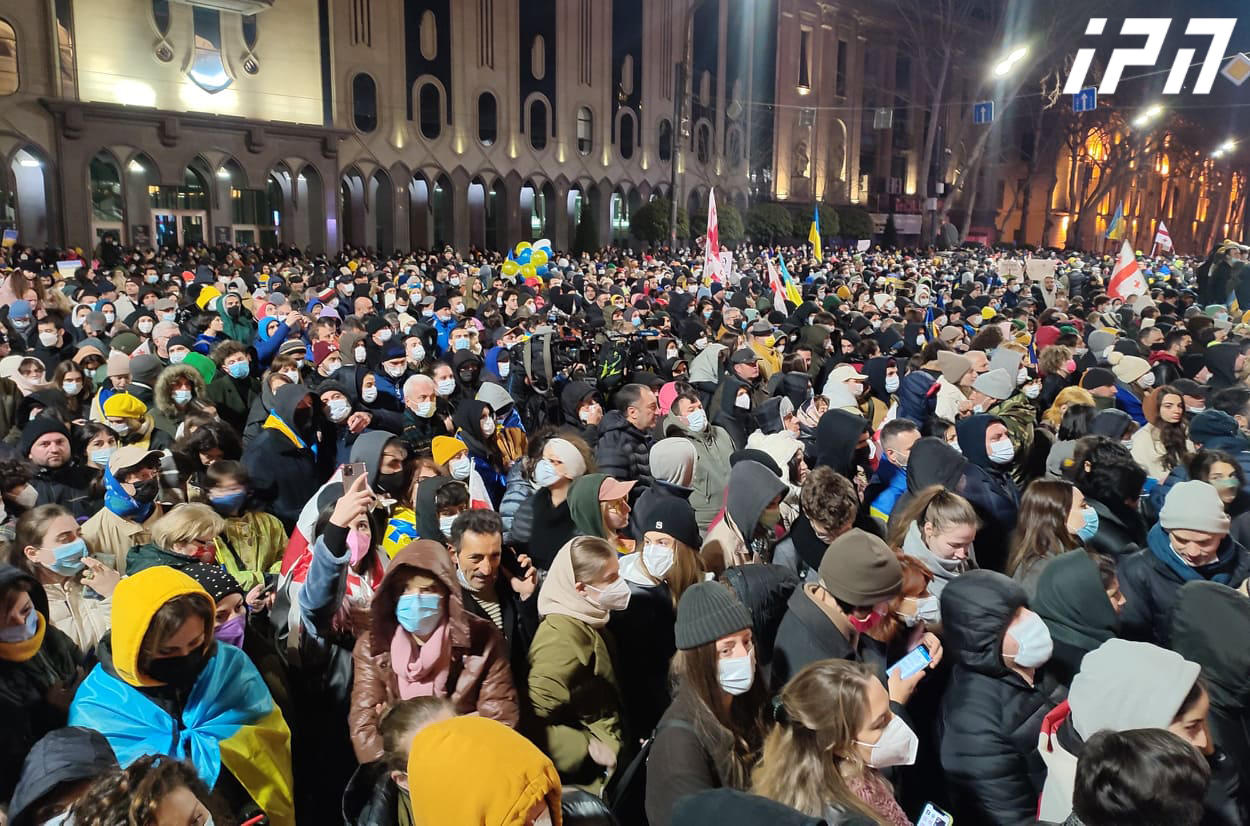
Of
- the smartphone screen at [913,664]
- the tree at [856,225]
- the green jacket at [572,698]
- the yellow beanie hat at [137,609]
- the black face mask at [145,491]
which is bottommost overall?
the green jacket at [572,698]

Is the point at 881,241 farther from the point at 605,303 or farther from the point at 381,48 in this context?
the point at 605,303

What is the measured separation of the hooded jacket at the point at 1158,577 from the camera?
4.30m

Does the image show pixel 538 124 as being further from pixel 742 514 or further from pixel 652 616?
pixel 652 616

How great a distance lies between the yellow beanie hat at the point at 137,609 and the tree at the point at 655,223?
36.1 meters

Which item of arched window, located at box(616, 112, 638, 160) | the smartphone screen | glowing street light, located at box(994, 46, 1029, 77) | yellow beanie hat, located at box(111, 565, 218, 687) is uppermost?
glowing street light, located at box(994, 46, 1029, 77)

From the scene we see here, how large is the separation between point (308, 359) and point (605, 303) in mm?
7047

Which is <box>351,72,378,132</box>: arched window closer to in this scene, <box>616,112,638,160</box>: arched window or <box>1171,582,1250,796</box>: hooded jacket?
<box>616,112,638,160</box>: arched window

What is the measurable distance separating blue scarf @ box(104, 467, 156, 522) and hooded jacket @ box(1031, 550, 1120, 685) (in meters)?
4.33

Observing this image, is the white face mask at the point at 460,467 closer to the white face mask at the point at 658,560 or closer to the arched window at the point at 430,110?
the white face mask at the point at 658,560

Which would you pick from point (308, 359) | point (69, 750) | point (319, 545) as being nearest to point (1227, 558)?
point (319, 545)

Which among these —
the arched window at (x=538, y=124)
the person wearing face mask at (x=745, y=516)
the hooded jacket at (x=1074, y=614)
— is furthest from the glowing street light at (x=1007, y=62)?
the hooded jacket at (x=1074, y=614)

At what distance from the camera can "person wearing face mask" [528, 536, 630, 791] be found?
3.53 meters

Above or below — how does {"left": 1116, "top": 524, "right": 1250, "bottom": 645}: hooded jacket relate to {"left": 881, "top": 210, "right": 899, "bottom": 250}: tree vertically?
below

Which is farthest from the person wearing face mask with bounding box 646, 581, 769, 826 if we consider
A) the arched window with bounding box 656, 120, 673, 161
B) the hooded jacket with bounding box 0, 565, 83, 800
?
the arched window with bounding box 656, 120, 673, 161
